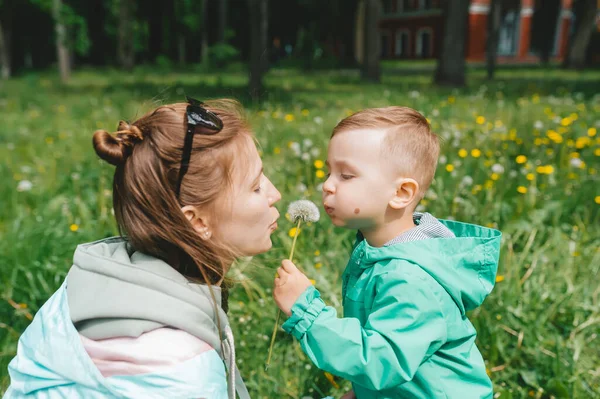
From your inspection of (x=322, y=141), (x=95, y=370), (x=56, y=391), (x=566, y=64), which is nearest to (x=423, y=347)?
(x=95, y=370)

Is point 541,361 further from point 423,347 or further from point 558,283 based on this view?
point 423,347

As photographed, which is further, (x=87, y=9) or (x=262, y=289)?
(x=87, y=9)

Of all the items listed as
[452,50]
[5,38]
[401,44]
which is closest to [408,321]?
[452,50]

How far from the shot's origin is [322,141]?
4.78 m

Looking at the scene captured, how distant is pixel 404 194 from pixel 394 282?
277 millimetres

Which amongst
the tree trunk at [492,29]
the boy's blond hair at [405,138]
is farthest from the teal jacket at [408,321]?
the tree trunk at [492,29]

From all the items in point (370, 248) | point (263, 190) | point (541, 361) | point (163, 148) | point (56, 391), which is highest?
point (163, 148)

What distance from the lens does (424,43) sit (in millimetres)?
38406

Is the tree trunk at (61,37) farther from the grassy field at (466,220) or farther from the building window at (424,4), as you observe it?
the building window at (424,4)

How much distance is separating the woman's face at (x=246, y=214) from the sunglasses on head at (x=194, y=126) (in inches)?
5.2

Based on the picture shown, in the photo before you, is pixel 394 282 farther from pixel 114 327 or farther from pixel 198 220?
pixel 114 327

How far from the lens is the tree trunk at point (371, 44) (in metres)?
15.0

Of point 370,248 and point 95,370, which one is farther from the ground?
point 370,248

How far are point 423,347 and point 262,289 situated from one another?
1.46 m
